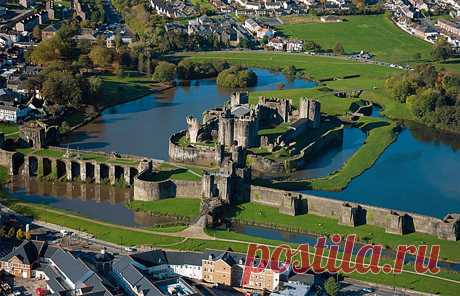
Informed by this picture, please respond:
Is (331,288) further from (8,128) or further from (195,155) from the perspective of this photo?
(8,128)

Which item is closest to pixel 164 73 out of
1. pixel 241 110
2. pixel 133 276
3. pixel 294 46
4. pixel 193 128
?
pixel 241 110

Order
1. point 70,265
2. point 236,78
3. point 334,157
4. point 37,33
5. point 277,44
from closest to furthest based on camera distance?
1. point 70,265
2. point 334,157
3. point 236,78
4. point 37,33
5. point 277,44

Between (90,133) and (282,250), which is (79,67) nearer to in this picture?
(90,133)

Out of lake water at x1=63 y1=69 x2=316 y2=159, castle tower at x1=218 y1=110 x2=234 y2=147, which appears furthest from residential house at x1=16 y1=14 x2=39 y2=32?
castle tower at x1=218 y1=110 x2=234 y2=147

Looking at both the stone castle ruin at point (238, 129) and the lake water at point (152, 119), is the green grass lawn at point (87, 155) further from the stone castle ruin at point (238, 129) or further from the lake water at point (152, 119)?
the stone castle ruin at point (238, 129)

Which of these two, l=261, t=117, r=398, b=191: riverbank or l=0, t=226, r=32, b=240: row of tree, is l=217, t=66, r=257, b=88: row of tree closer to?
l=261, t=117, r=398, b=191: riverbank
